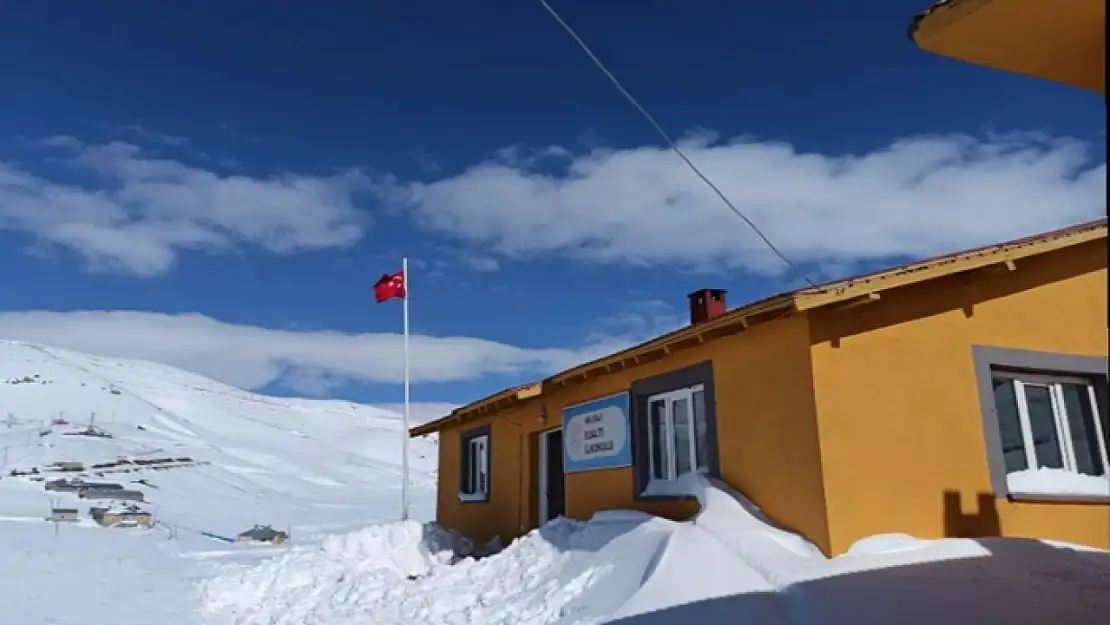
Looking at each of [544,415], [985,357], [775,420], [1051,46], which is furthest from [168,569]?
[1051,46]

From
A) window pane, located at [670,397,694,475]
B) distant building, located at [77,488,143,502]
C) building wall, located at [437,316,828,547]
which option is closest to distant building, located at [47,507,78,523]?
distant building, located at [77,488,143,502]

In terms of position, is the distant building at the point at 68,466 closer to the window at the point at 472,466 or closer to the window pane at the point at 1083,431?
the window at the point at 472,466

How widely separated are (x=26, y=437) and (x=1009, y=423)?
41.6 meters

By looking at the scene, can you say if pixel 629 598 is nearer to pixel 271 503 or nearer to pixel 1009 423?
pixel 1009 423

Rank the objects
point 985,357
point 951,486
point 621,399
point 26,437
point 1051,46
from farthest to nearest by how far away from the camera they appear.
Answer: point 26,437 → point 621,399 → point 985,357 → point 951,486 → point 1051,46

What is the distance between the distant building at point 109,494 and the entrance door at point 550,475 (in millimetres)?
18491

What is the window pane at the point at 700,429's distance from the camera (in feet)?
31.9

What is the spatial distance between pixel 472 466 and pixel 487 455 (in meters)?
1.26

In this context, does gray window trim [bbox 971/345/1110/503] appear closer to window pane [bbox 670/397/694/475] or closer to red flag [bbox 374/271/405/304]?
window pane [bbox 670/397/694/475]

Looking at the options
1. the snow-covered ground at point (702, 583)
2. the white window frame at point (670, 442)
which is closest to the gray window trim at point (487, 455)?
the snow-covered ground at point (702, 583)

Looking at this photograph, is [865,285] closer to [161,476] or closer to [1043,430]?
[1043,430]

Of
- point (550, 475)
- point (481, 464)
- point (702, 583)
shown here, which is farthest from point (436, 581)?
point (481, 464)

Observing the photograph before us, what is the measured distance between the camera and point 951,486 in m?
8.05

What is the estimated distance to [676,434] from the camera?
405 inches
